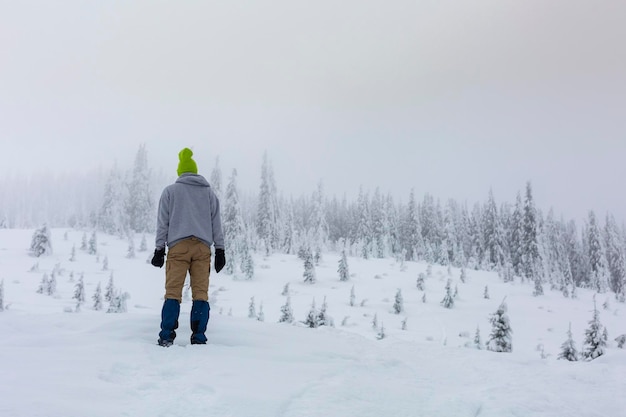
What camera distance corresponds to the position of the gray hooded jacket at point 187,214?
419cm

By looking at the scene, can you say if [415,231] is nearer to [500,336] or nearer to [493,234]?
[493,234]

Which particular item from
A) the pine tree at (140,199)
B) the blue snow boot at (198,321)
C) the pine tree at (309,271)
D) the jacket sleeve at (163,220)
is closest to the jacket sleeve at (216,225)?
the jacket sleeve at (163,220)

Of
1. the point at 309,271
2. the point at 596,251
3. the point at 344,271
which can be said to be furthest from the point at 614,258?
the point at 309,271

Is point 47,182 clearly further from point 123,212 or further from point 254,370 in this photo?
point 254,370

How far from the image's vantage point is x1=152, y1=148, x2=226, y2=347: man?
A: 12.9 feet

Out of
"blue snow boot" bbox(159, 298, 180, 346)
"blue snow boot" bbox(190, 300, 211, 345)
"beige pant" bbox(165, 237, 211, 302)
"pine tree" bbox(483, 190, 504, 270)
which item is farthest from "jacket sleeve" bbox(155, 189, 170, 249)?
"pine tree" bbox(483, 190, 504, 270)

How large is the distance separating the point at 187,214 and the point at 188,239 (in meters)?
0.28

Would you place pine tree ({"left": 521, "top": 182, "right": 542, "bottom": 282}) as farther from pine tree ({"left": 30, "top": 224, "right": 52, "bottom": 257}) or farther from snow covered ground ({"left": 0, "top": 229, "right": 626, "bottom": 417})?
snow covered ground ({"left": 0, "top": 229, "right": 626, "bottom": 417})

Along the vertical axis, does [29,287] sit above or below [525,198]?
below

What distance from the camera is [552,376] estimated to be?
3.15m

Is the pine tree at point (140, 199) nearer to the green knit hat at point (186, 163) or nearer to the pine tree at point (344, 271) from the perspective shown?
the pine tree at point (344, 271)

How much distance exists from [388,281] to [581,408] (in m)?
19.7

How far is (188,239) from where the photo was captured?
13.7ft

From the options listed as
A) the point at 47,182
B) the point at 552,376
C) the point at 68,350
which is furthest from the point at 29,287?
the point at 47,182
